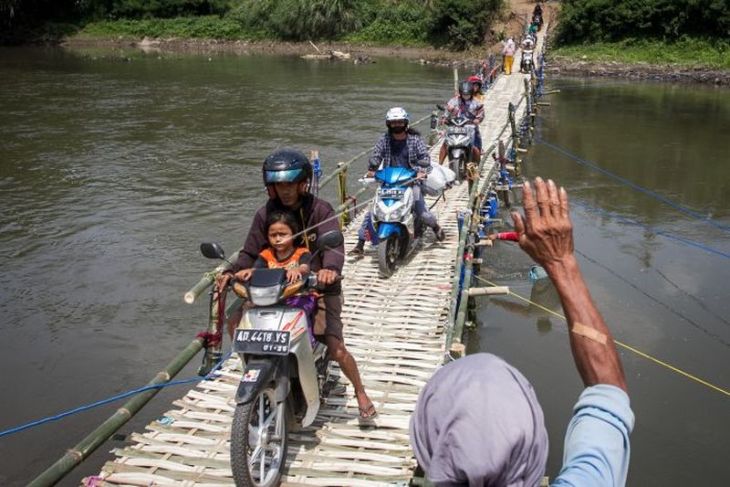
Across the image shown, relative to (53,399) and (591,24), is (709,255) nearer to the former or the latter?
(53,399)

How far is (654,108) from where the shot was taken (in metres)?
24.8

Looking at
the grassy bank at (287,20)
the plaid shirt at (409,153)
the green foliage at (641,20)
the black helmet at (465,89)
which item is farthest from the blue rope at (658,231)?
the grassy bank at (287,20)

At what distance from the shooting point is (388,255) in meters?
7.31

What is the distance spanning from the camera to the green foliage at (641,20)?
109ft

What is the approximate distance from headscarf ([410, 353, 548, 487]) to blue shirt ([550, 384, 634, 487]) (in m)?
0.15

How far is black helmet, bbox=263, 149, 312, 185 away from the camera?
4289 mm

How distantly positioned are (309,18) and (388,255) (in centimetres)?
4067

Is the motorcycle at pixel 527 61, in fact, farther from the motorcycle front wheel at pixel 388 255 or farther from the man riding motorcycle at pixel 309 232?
the man riding motorcycle at pixel 309 232

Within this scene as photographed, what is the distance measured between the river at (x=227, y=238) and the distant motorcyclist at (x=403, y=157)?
1821 millimetres

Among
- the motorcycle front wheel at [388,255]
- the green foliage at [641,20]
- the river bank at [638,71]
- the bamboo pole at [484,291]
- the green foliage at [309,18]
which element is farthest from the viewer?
the green foliage at [309,18]

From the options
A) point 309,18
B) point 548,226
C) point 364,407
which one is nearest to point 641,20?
point 309,18

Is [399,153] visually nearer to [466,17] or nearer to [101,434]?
[101,434]

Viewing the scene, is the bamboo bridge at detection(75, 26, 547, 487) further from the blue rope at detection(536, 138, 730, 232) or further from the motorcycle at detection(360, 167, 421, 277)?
the blue rope at detection(536, 138, 730, 232)

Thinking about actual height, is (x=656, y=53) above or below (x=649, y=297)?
above
